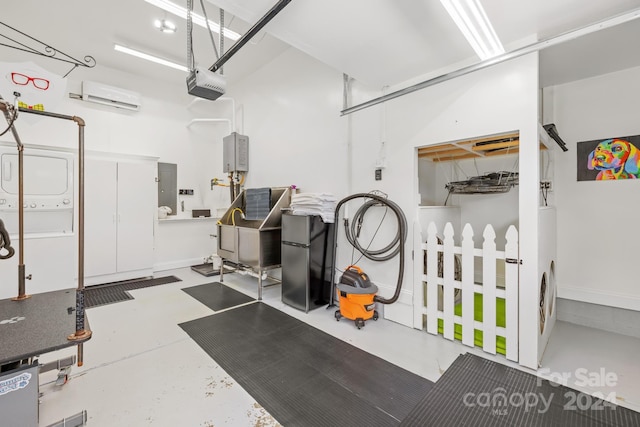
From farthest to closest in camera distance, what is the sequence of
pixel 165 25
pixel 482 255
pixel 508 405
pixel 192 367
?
pixel 165 25 < pixel 482 255 < pixel 192 367 < pixel 508 405

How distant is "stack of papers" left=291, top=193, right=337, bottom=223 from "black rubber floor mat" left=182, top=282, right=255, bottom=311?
1.46 metres

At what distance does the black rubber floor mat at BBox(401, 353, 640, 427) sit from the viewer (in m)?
1.66

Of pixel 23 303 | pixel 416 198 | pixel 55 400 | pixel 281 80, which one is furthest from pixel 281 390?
pixel 281 80

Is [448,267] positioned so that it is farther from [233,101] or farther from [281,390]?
[233,101]

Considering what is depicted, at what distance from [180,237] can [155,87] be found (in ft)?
10.1

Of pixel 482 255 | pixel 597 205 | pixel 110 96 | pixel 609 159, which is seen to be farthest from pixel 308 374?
pixel 110 96

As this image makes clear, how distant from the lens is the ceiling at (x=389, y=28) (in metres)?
1.93

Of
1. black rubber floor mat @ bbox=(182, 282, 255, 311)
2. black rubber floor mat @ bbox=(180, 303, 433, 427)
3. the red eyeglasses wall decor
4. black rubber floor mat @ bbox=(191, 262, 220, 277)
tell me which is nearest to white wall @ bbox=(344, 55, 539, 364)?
black rubber floor mat @ bbox=(180, 303, 433, 427)

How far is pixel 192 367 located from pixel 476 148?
11.6 ft

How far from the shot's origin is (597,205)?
2.97 meters

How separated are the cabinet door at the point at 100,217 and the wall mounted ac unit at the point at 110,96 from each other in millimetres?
1232

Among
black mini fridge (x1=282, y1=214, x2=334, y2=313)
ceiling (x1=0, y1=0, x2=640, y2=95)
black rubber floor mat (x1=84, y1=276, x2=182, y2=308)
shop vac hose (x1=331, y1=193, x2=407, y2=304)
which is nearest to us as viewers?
ceiling (x1=0, y1=0, x2=640, y2=95)

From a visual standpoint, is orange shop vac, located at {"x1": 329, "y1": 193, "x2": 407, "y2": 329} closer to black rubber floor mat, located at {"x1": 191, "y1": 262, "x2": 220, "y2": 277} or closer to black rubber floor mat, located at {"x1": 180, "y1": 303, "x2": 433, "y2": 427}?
black rubber floor mat, located at {"x1": 180, "y1": 303, "x2": 433, "y2": 427}

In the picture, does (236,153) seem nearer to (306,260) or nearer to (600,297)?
(306,260)
